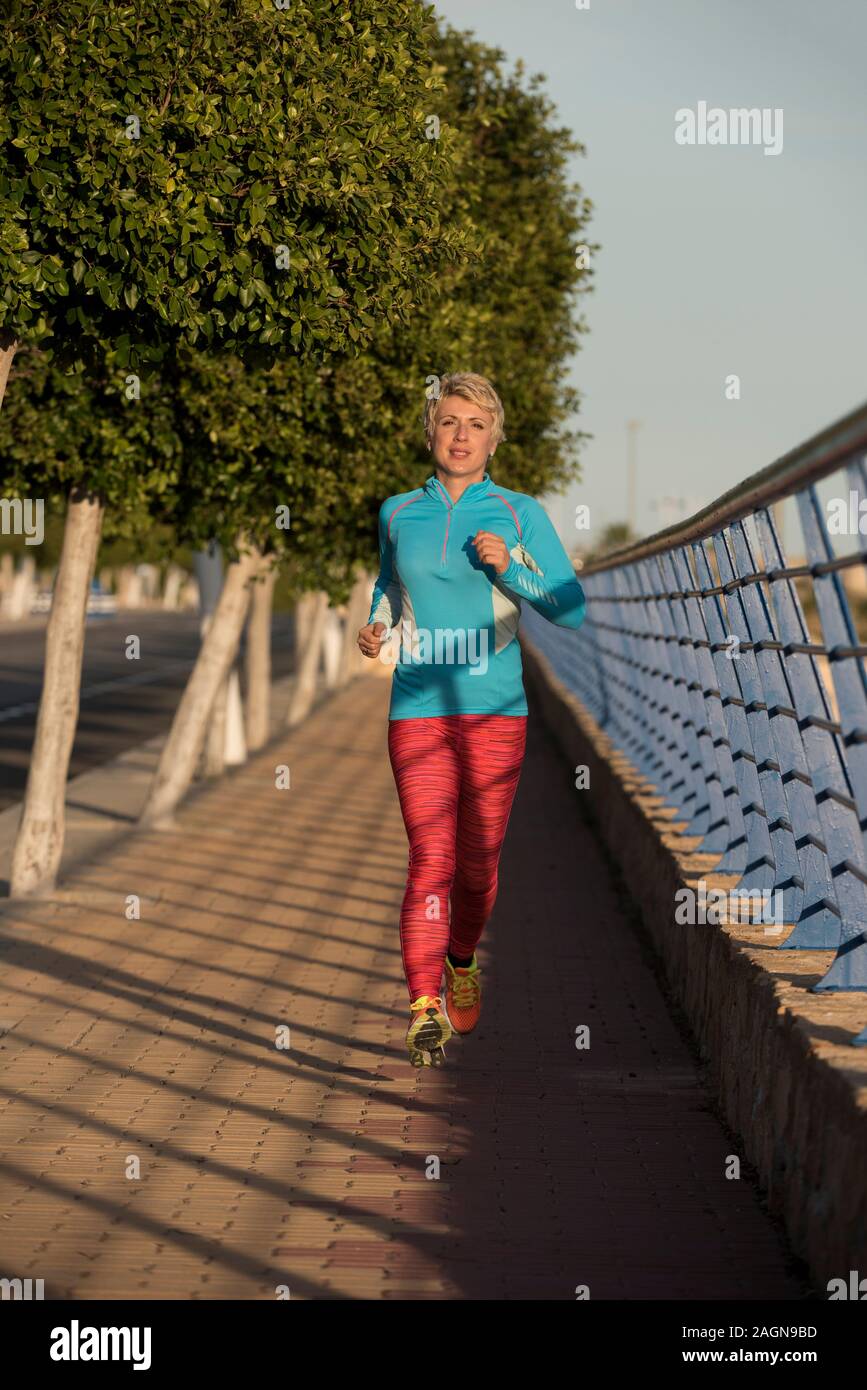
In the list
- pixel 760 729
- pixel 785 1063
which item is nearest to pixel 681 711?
pixel 760 729

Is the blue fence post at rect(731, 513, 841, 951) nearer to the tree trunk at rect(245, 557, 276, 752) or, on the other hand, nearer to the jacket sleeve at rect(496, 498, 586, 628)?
the jacket sleeve at rect(496, 498, 586, 628)

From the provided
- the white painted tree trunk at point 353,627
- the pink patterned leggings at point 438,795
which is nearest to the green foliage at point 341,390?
the pink patterned leggings at point 438,795

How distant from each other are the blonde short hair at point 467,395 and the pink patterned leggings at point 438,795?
0.92 m

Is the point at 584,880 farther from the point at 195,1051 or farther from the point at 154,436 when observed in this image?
the point at 195,1051

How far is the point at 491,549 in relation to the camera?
6.60m

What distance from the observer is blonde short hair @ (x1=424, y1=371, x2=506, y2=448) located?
699 centimetres

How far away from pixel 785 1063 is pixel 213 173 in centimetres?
405

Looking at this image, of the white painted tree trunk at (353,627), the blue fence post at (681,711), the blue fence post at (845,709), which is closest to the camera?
the blue fence post at (845,709)

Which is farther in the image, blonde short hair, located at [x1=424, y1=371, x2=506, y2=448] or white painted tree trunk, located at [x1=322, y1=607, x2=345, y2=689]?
white painted tree trunk, located at [x1=322, y1=607, x2=345, y2=689]

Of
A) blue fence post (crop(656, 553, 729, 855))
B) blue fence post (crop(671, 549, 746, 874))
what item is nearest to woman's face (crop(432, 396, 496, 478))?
blue fence post (crop(671, 549, 746, 874))

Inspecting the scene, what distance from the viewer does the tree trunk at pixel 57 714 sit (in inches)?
467

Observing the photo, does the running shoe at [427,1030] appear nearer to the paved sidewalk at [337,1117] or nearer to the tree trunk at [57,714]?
the paved sidewalk at [337,1117]
